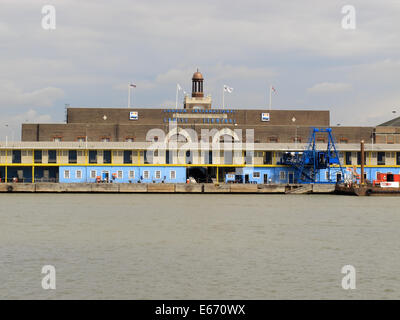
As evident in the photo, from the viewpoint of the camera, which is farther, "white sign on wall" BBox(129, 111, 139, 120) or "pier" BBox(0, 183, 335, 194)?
"white sign on wall" BBox(129, 111, 139, 120)

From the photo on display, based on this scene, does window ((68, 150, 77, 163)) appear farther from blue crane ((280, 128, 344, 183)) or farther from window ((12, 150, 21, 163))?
blue crane ((280, 128, 344, 183))

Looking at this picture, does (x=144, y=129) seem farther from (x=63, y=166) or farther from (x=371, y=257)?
(x=371, y=257)

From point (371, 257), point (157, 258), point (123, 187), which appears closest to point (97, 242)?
point (157, 258)

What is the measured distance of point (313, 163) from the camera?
86250mm

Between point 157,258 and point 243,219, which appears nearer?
point 157,258

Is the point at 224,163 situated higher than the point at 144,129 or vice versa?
the point at 144,129

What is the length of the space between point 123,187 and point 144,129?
18.2m

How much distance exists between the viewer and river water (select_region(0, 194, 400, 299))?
71.2 feet

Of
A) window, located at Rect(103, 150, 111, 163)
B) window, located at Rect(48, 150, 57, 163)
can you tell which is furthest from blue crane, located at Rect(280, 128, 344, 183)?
window, located at Rect(48, 150, 57, 163)

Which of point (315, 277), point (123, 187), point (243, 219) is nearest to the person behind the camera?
point (315, 277)

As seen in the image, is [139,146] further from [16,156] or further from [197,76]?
[197,76]

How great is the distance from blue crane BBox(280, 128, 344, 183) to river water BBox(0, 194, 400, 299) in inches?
1435

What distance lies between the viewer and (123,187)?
81.6 m
